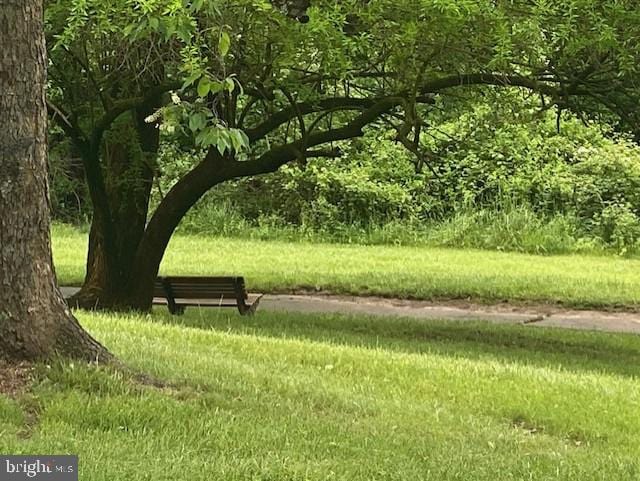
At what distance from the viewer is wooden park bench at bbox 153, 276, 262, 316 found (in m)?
12.3

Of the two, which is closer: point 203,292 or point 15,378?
point 15,378

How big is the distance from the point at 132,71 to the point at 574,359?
548 centimetres

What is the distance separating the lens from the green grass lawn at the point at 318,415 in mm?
4285

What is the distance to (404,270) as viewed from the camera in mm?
19188

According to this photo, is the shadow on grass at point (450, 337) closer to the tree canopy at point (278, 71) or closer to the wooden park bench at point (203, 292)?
the wooden park bench at point (203, 292)

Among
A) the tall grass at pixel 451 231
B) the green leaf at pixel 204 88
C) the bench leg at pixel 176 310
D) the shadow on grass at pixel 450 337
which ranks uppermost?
the green leaf at pixel 204 88

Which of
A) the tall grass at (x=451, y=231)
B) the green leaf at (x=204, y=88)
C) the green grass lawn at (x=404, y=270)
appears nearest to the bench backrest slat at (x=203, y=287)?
the green grass lawn at (x=404, y=270)

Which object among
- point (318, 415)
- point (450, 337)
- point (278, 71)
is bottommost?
point (450, 337)

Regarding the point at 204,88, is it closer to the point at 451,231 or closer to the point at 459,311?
the point at 459,311

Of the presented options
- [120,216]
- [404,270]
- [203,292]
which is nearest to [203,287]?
[203,292]

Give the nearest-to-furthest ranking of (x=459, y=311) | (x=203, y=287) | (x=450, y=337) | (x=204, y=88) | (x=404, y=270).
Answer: (x=204, y=88)
(x=450, y=337)
(x=203, y=287)
(x=459, y=311)
(x=404, y=270)

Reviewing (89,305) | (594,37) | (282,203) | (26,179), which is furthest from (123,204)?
(282,203)

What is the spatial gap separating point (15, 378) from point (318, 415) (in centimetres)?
161

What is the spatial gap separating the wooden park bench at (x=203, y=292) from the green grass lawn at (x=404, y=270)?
379 cm
